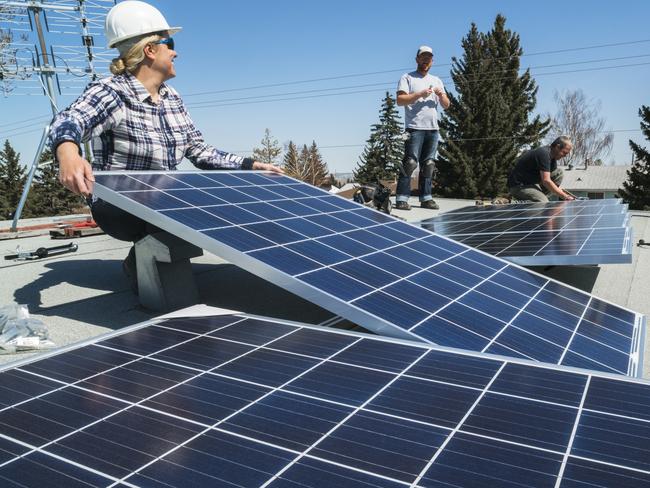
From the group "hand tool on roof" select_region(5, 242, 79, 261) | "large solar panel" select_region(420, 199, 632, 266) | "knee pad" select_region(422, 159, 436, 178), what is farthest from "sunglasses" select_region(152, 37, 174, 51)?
"knee pad" select_region(422, 159, 436, 178)

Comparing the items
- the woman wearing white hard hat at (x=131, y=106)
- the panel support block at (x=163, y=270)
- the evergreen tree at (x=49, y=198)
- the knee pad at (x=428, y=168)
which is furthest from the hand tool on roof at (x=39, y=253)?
the evergreen tree at (x=49, y=198)

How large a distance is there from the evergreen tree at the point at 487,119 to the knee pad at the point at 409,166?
145 ft

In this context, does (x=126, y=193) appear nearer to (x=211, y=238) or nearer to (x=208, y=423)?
(x=211, y=238)

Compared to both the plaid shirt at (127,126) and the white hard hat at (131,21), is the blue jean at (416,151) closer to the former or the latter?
the plaid shirt at (127,126)

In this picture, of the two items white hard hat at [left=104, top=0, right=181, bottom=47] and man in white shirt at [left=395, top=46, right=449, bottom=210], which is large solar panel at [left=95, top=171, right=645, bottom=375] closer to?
white hard hat at [left=104, top=0, right=181, bottom=47]

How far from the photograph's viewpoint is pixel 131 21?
4.70 meters

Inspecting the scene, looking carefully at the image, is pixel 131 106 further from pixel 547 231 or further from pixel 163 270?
pixel 547 231

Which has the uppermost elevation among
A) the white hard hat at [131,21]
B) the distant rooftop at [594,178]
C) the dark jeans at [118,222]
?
the white hard hat at [131,21]

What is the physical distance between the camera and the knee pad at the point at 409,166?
11004 mm

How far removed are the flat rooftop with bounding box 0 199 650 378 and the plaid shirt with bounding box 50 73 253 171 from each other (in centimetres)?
126

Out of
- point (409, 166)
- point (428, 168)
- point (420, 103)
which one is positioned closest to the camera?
point (420, 103)

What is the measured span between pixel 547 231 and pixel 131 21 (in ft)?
17.1

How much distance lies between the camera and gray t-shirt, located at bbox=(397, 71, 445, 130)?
34.9 ft

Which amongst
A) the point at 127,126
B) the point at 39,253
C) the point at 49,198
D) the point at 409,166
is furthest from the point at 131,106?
the point at 49,198
